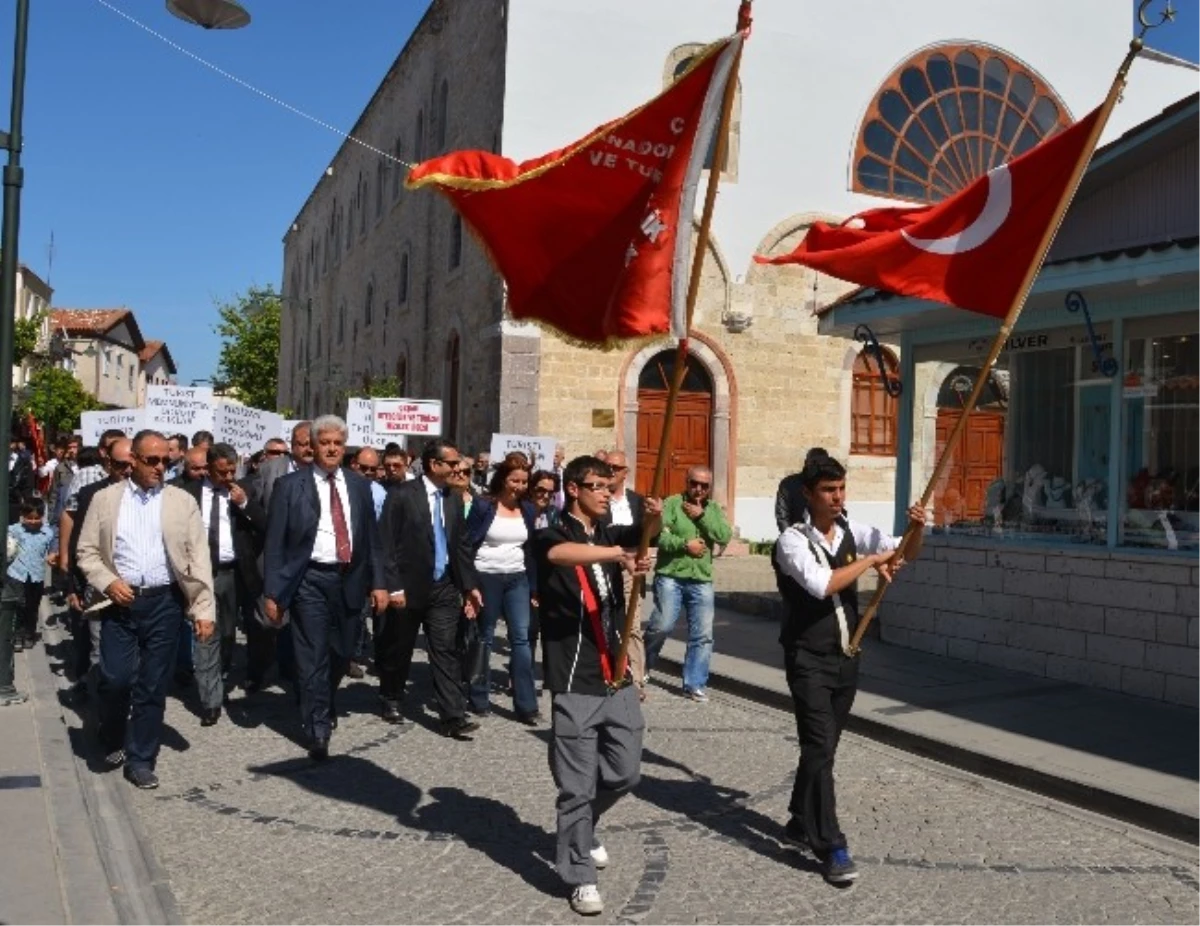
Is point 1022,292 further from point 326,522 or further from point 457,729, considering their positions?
point 457,729

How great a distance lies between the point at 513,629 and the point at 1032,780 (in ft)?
11.1

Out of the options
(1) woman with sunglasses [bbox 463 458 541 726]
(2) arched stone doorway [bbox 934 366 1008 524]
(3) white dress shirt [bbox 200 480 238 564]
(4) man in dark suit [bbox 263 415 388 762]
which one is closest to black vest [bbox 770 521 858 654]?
(4) man in dark suit [bbox 263 415 388 762]

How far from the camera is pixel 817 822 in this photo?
5250 millimetres

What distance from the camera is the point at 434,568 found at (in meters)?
8.16

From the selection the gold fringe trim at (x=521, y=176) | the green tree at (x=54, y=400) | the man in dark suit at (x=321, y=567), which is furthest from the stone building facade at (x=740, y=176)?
the green tree at (x=54, y=400)

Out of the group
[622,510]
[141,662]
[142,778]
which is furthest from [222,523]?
[622,510]

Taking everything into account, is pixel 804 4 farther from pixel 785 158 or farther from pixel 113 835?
pixel 113 835

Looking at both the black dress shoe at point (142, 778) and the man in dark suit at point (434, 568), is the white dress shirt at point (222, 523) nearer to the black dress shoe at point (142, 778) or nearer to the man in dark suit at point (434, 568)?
the man in dark suit at point (434, 568)

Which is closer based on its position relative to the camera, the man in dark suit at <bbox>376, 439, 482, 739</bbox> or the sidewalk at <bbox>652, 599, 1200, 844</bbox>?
the sidewalk at <bbox>652, 599, 1200, 844</bbox>

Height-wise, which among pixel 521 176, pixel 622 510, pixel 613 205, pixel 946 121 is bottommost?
pixel 622 510

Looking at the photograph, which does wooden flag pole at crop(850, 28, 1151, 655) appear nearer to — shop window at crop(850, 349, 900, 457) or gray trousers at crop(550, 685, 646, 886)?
gray trousers at crop(550, 685, 646, 886)

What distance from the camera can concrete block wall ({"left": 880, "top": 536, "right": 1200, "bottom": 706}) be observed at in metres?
8.90

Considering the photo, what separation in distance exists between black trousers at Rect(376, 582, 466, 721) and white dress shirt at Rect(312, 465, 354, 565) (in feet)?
2.68

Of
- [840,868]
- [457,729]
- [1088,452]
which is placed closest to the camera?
[840,868]
